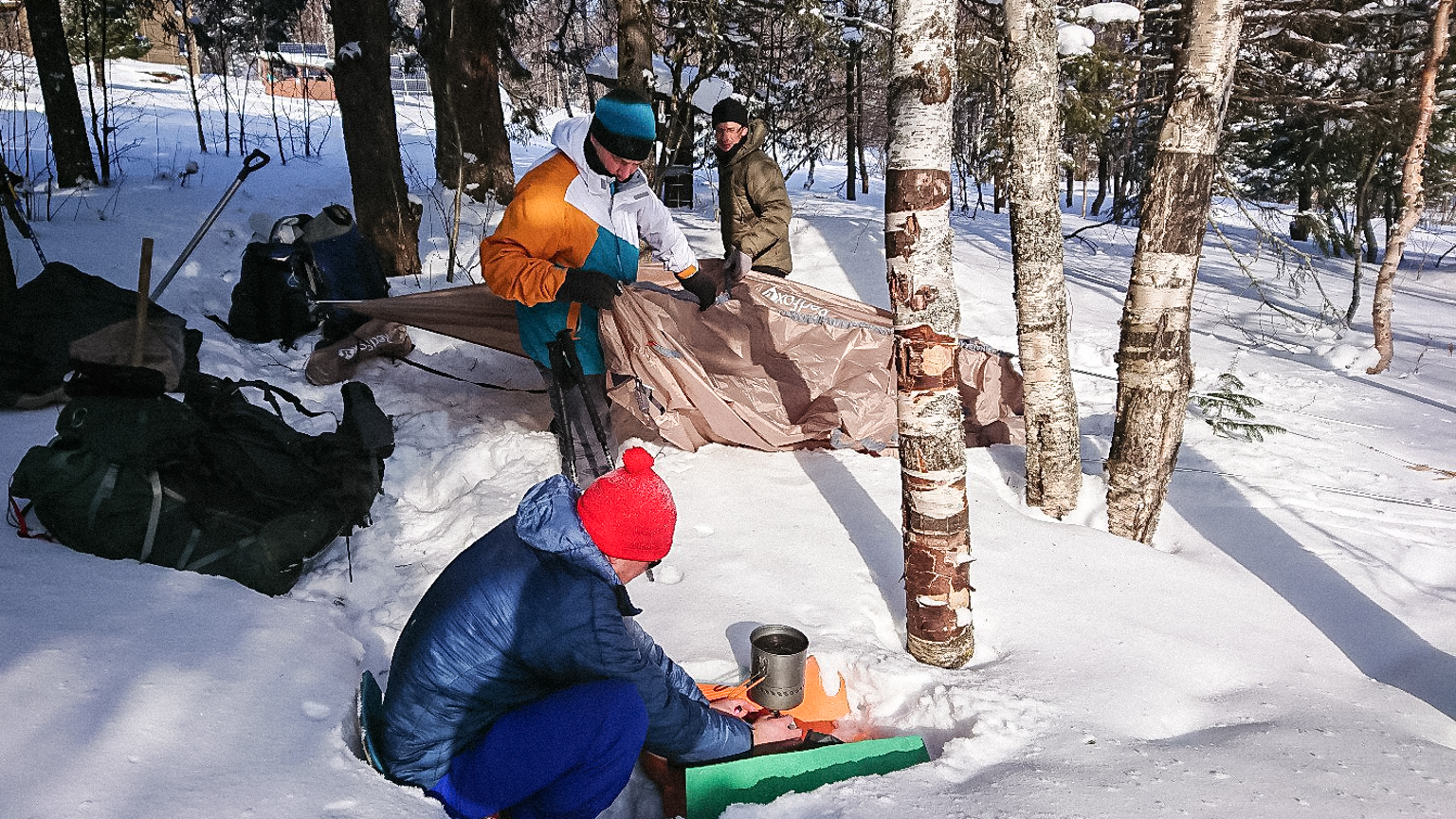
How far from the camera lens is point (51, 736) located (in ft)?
5.84

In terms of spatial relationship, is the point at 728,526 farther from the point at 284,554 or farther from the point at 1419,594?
the point at 1419,594

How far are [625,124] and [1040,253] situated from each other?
184 centimetres

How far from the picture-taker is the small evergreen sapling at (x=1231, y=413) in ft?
16.8

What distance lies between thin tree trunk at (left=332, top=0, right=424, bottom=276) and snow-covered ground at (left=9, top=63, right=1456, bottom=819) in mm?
1289

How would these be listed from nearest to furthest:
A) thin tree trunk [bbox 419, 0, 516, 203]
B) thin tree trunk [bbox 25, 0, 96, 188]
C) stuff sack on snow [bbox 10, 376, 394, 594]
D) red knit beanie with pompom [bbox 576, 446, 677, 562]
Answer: red knit beanie with pompom [bbox 576, 446, 677, 562], stuff sack on snow [bbox 10, 376, 394, 594], thin tree trunk [bbox 25, 0, 96, 188], thin tree trunk [bbox 419, 0, 516, 203]

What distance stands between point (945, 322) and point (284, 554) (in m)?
2.28

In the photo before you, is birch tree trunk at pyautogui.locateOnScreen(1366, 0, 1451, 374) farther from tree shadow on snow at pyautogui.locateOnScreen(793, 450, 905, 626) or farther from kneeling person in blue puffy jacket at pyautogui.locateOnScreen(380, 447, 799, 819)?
kneeling person in blue puffy jacket at pyautogui.locateOnScreen(380, 447, 799, 819)

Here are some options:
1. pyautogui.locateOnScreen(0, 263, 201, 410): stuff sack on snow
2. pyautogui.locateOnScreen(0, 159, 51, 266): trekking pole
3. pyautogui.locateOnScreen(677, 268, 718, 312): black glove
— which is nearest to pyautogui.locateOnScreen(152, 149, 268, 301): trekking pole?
pyautogui.locateOnScreen(0, 263, 201, 410): stuff sack on snow

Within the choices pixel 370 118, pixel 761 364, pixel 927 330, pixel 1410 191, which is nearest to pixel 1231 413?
pixel 761 364

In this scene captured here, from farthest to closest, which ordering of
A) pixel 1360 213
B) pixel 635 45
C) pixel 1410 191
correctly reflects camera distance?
pixel 1360 213 < pixel 1410 191 < pixel 635 45

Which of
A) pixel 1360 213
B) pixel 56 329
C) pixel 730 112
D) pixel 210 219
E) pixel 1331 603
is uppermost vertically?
pixel 730 112

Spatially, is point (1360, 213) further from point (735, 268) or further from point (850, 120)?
point (735, 268)

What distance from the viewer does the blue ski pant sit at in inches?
72.3

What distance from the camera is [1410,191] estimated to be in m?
7.55
